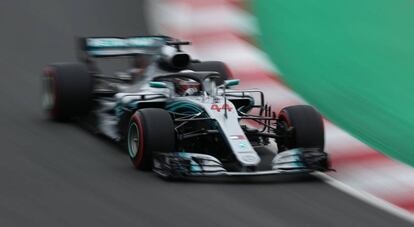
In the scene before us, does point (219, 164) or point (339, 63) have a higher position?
point (339, 63)

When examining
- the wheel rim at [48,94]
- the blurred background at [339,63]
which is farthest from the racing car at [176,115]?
the blurred background at [339,63]

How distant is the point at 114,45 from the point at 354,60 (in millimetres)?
2496

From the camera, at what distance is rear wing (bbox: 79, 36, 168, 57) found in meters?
9.91

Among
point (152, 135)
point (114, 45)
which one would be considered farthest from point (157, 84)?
point (114, 45)

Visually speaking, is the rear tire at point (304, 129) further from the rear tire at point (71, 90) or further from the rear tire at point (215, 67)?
the rear tire at point (71, 90)

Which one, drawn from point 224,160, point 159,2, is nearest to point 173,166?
point 224,160

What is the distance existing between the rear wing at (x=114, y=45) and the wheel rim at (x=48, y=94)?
49cm

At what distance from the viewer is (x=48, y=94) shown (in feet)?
33.0

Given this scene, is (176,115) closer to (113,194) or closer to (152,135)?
(152,135)

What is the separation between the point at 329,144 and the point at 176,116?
54.7 inches

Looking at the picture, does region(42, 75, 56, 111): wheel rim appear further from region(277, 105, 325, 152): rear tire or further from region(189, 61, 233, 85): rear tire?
region(277, 105, 325, 152): rear tire

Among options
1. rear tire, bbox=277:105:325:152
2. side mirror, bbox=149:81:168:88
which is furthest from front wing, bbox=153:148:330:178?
side mirror, bbox=149:81:168:88

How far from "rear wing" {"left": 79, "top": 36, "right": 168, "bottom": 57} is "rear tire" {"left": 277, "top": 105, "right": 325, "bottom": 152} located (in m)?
2.10

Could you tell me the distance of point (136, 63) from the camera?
9625 millimetres
